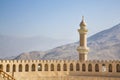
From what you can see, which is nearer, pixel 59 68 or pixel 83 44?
pixel 59 68

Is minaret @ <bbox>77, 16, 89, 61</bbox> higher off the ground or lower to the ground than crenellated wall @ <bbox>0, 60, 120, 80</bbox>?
higher

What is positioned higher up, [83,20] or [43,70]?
[83,20]

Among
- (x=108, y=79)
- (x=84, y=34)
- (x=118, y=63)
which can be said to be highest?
(x=84, y=34)

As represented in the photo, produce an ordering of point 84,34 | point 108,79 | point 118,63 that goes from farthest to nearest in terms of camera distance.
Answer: point 84,34, point 118,63, point 108,79

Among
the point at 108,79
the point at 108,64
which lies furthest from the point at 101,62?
the point at 108,79

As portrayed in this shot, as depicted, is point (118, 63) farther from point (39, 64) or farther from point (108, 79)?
point (39, 64)

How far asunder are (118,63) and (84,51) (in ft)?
29.1

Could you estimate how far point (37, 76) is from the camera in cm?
6169

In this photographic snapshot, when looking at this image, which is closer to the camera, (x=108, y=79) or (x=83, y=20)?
(x=108, y=79)

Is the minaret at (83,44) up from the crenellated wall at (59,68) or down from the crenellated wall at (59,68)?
up

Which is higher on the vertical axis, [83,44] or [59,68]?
[83,44]

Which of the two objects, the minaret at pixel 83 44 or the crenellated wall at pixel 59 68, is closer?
the crenellated wall at pixel 59 68

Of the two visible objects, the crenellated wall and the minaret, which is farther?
the minaret

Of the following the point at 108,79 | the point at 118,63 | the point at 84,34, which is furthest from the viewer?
the point at 84,34
